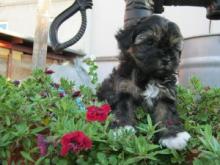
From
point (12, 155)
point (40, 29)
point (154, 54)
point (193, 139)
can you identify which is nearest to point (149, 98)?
point (154, 54)

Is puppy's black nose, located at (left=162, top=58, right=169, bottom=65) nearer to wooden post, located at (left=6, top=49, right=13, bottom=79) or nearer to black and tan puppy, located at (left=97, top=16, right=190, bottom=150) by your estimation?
black and tan puppy, located at (left=97, top=16, right=190, bottom=150)

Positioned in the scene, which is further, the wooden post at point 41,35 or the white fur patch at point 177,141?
the wooden post at point 41,35

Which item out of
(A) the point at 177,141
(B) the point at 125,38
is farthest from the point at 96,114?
(B) the point at 125,38

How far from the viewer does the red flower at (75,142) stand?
1.57 meters

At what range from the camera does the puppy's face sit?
2014 millimetres

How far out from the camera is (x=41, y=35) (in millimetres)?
7359

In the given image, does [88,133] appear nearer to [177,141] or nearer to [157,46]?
[177,141]

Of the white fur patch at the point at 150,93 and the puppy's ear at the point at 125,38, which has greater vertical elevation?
the puppy's ear at the point at 125,38

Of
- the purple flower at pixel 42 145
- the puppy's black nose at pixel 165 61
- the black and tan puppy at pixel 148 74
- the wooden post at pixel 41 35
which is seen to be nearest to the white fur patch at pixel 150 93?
the black and tan puppy at pixel 148 74

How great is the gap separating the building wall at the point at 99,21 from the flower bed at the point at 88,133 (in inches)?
253

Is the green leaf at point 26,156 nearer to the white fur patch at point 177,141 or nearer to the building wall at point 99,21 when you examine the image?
the white fur patch at point 177,141

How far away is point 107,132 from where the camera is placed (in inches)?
Result: 66.9

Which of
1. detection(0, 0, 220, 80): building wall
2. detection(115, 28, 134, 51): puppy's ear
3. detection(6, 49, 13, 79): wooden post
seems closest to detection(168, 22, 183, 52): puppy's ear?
detection(115, 28, 134, 51): puppy's ear

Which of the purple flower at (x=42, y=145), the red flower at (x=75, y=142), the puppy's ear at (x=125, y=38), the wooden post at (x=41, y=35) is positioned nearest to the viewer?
the red flower at (x=75, y=142)
